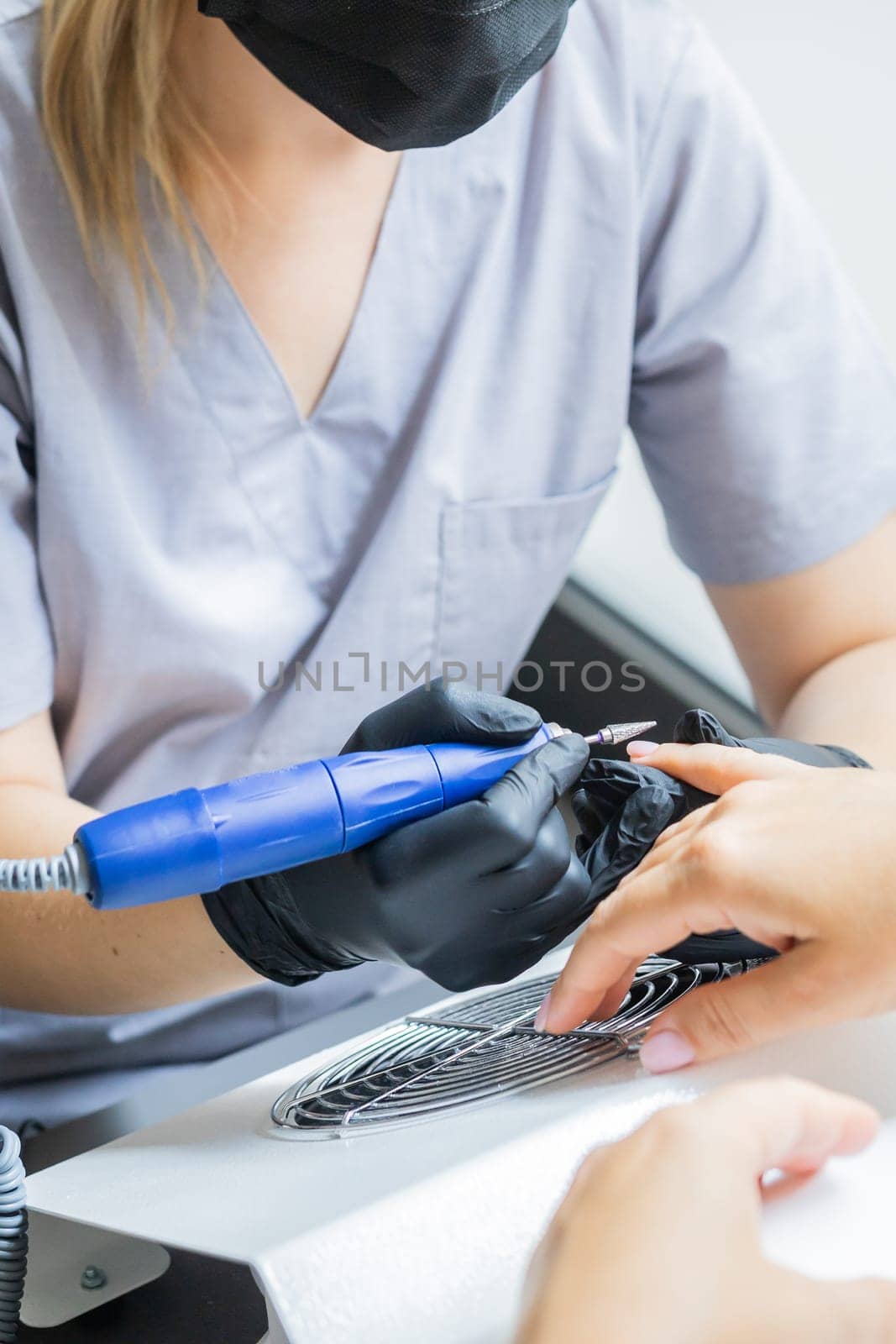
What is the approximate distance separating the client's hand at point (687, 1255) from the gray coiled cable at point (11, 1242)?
26 cm

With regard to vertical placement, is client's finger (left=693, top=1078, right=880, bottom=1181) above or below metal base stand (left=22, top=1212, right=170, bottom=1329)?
above

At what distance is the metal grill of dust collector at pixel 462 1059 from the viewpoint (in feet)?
1.70

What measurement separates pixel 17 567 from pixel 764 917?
50 centimetres

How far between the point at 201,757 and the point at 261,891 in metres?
0.26

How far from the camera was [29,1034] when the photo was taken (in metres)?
0.82

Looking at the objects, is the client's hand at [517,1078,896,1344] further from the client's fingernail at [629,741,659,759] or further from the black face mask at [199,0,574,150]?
the black face mask at [199,0,574,150]

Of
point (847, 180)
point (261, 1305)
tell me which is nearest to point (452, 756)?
point (261, 1305)

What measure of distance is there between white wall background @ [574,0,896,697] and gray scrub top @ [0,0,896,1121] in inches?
14.5

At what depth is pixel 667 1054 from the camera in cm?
49

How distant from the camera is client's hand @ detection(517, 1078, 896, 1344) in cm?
33

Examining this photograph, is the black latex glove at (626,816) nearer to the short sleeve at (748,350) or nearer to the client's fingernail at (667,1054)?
the client's fingernail at (667,1054)

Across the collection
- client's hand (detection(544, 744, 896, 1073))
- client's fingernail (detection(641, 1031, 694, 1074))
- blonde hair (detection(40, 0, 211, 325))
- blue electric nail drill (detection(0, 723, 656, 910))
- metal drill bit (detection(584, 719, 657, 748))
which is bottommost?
client's fingernail (detection(641, 1031, 694, 1074))

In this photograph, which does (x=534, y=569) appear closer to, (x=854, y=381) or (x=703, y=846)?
(x=854, y=381)

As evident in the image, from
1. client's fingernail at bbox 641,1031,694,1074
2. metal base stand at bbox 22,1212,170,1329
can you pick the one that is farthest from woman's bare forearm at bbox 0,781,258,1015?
client's fingernail at bbox 641,1031,694,1074
